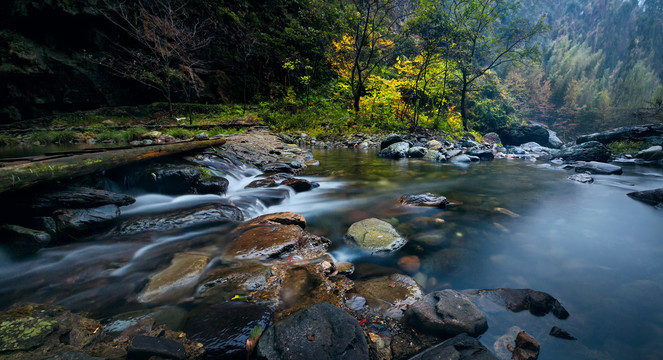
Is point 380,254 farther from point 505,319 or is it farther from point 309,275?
point 505,319

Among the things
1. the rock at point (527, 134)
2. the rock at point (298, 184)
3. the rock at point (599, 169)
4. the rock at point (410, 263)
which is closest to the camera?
the rock at point (410, 263)

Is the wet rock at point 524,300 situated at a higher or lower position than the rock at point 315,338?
lower

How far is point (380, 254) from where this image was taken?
2.56 metres

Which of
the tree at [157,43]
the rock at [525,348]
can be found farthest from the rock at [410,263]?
the tree at [157,43]

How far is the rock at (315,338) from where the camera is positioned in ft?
3.73

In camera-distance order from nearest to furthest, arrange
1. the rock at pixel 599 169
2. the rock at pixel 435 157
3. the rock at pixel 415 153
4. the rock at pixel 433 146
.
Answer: the rock at pixel 599 169
the rock at pixel 435 157
the rock at pixel 415 153
the rock at pixel 433 146

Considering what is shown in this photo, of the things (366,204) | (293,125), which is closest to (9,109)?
(293,125)

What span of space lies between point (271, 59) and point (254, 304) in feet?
69.2

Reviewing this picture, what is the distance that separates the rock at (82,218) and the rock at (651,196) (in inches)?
338

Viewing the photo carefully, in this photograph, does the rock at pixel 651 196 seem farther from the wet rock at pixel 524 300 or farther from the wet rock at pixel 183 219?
the wet rock at pixel 183 219

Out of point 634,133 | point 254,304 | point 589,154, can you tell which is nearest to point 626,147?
point 634,133

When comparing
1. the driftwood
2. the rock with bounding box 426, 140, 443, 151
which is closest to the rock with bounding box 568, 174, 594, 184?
the rock with bounding box 426, 140, 443, 151

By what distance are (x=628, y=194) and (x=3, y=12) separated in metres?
28.5

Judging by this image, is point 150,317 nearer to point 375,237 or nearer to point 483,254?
point 375,237
